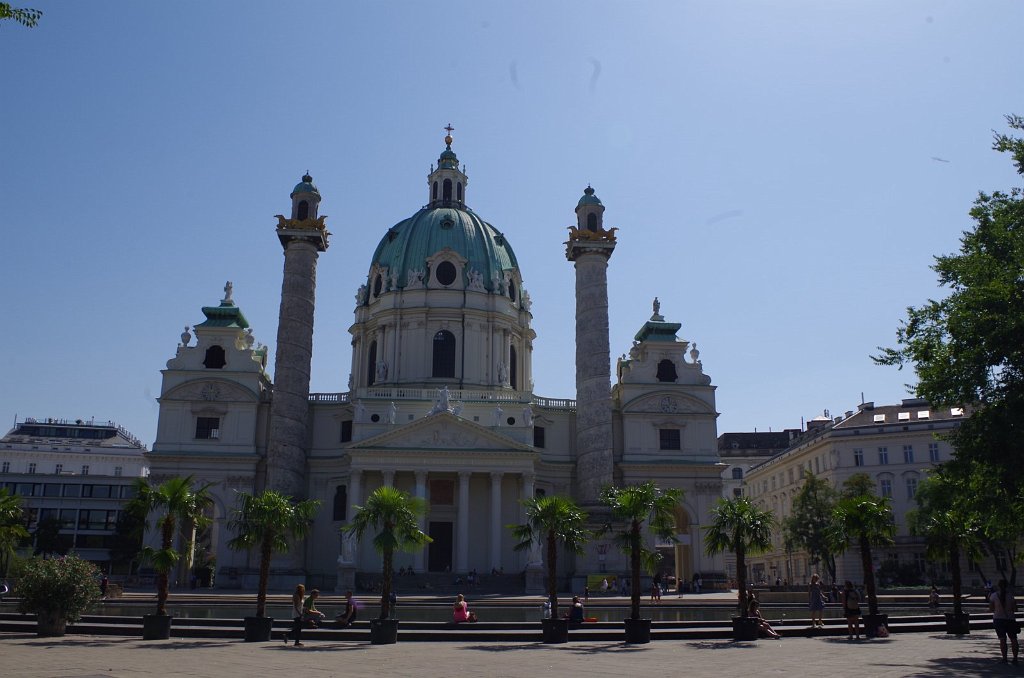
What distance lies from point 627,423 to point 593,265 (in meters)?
12.4

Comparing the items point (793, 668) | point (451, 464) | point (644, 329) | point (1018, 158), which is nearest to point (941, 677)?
point (793, 668)

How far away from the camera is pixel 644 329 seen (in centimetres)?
6962

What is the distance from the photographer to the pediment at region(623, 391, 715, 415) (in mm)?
65750

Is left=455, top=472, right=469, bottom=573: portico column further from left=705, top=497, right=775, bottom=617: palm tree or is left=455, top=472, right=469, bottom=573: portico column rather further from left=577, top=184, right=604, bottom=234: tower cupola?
left=705, top=497, right=775, bottom=617: palm tree

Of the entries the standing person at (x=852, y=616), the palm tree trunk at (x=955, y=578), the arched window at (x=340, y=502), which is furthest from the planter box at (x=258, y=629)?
the arched window at (x=340, y=502)

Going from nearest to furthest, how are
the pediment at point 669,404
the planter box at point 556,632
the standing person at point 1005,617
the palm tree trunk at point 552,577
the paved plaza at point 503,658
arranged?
the paved plaza at point 503,658, the standing person at point 1005,617, the planter box at point 556,632, the palm tree trunk at point 552,577, the pediment at point 669,404

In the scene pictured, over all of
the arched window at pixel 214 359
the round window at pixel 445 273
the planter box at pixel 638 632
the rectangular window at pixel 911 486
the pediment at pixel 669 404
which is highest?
the round window at pixel 445 273

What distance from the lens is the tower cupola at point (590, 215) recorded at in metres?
61.8

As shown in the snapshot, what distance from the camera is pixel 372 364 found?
73.0 m

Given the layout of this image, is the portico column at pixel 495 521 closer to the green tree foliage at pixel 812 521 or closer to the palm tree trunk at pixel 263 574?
the green tree foliage at pixel 812 521

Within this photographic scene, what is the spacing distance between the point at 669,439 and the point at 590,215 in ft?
56.2

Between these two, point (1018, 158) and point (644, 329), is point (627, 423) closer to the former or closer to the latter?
point (644, 329)

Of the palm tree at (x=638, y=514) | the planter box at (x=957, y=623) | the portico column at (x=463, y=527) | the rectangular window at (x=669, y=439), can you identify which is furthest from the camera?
the rectangular window at (x=669, y=439)

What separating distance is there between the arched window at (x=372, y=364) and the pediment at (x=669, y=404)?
66.8ft
